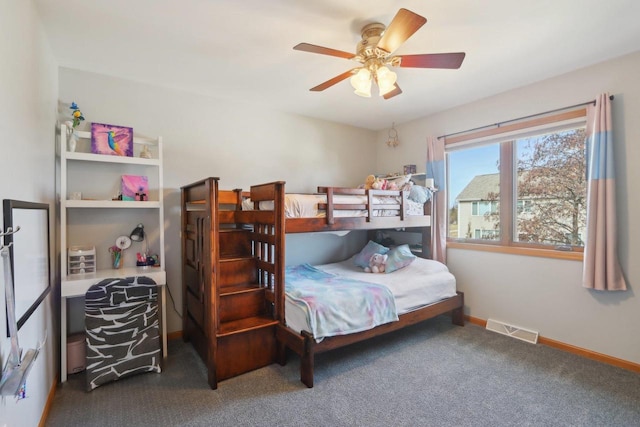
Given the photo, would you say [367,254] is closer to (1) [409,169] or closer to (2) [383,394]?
(1) [409,169]

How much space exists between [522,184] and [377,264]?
1.72 metres

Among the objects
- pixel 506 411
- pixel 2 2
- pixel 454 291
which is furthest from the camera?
pixel 454 291

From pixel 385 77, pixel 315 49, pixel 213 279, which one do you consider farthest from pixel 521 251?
pixel 213 279

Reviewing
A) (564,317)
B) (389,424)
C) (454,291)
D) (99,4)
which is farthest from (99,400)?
(564,317)

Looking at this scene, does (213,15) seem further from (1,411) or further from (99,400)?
(99,400)

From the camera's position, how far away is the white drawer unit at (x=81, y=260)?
243 centimetres

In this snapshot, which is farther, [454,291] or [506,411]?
[454,291]

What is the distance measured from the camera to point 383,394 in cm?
212

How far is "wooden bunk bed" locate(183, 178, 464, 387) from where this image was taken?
2.25 meters

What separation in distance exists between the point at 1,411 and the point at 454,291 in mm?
3436

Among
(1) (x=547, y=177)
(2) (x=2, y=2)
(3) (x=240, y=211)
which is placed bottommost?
(3) (x=240, y=211)

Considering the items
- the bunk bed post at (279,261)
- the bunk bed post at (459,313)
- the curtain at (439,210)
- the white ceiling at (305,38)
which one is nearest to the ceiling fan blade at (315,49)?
the white ceiling at (305,38)

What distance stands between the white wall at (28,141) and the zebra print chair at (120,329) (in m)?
0.25

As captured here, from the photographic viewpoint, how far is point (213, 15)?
1.90 metres
